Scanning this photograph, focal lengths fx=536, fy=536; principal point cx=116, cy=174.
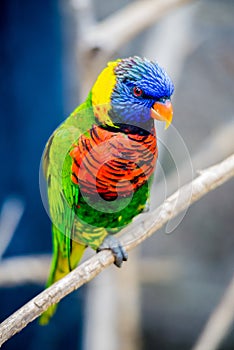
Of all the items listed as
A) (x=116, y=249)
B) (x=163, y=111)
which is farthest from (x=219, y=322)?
(x=163, y=111)

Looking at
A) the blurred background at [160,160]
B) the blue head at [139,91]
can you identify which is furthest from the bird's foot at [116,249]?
the blue head at [139,91]

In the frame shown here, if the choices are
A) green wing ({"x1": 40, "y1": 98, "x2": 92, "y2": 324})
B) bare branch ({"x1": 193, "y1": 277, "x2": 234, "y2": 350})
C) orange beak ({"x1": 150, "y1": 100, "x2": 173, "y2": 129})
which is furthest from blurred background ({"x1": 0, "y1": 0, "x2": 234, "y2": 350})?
bare branch ({"x1": 193, "y1": 277, "x2": 234, "y2": 350})

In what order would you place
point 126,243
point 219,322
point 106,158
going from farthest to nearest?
point 219,322
point 126,243
point 106,158

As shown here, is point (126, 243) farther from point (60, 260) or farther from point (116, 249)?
point (60, 260)

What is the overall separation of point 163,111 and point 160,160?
0.23 meters

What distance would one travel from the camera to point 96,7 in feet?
6.46

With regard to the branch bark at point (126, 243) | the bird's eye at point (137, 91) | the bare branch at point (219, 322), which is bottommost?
the bare branch at point (219, 322)

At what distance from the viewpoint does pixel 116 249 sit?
1023 millimetres

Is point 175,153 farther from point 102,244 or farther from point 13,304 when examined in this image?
point 13,304

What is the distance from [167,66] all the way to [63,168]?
88 cm

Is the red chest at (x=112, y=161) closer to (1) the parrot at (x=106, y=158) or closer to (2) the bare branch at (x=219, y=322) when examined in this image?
(1) the parrot at (x=106, y=158)

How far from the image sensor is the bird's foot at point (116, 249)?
1011 mm

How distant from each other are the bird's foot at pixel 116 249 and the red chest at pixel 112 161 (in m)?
0.15

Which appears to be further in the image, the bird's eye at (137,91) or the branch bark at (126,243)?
the branch bark at (126,243)
